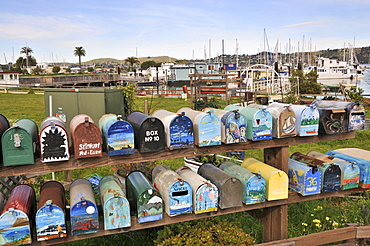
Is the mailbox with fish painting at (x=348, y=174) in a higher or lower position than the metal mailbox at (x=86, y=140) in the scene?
lower

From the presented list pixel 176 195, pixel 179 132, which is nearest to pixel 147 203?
pixel 176 195

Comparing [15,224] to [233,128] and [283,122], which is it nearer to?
[233,128]

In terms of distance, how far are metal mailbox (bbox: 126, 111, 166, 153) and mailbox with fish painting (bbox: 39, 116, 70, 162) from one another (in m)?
0.61

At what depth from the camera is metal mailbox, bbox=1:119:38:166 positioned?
2.52 meters

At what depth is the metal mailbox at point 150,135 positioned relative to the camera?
2879mm

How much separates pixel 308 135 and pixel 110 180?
208cm

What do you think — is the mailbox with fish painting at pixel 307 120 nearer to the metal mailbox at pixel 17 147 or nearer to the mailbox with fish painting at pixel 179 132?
the mailbox with fish painting at pixel 179 132

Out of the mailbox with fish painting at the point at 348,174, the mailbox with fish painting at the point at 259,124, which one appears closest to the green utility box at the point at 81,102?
the mailbox with fish painting at the point at 259,124

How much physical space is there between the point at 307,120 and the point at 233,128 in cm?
81

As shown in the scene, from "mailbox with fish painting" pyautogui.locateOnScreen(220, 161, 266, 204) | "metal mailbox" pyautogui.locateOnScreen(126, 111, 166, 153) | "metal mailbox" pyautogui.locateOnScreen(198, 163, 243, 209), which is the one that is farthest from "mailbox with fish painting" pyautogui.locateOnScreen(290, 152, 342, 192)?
"metal mailbox" pyautogui.locateOnScreen(126, 111, 166, 153)

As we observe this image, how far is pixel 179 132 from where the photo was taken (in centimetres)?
301

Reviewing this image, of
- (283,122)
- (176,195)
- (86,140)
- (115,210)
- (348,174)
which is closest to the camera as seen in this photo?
(86,140)

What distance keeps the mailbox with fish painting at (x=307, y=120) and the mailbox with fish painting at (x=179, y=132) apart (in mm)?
1145

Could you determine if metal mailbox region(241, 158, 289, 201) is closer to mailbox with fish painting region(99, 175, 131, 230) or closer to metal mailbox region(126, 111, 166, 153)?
metal mailbox region(126, 111, 166, 153)
